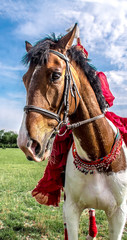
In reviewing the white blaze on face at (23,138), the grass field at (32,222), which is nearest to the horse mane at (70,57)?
the white blaze on face at (23,138)

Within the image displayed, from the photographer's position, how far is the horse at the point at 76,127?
5.79 feet

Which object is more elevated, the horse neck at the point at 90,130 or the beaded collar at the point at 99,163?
the horse neck at the point at 90,130

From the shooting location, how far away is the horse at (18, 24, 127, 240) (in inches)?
69.4

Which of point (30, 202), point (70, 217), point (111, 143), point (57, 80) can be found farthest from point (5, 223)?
point (57, 80)

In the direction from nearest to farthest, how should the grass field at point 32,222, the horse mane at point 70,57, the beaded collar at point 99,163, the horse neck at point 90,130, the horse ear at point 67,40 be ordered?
the horse mane at point 70,57
the horse ear at point 67,40
the horse neck at point 90,130
the beaded collar at point 99,163
the grass field at point 32,222

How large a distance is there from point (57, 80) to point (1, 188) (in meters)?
6.91

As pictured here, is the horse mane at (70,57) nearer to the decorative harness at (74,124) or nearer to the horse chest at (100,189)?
the decorative harness at (74,124)

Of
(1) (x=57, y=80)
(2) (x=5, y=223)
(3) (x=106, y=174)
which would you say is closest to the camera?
(1) (x=57, y=80)

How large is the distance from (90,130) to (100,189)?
0.73 metres

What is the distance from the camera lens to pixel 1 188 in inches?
301

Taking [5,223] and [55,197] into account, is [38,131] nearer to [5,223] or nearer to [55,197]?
[55,197]

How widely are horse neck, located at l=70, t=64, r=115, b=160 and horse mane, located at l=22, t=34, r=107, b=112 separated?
0.26ft

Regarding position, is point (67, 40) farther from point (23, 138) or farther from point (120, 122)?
point (120, 122)

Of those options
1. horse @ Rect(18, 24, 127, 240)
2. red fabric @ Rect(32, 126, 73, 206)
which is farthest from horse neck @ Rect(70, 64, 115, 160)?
red fabric @ Rect(32, 126, 73, 206)
